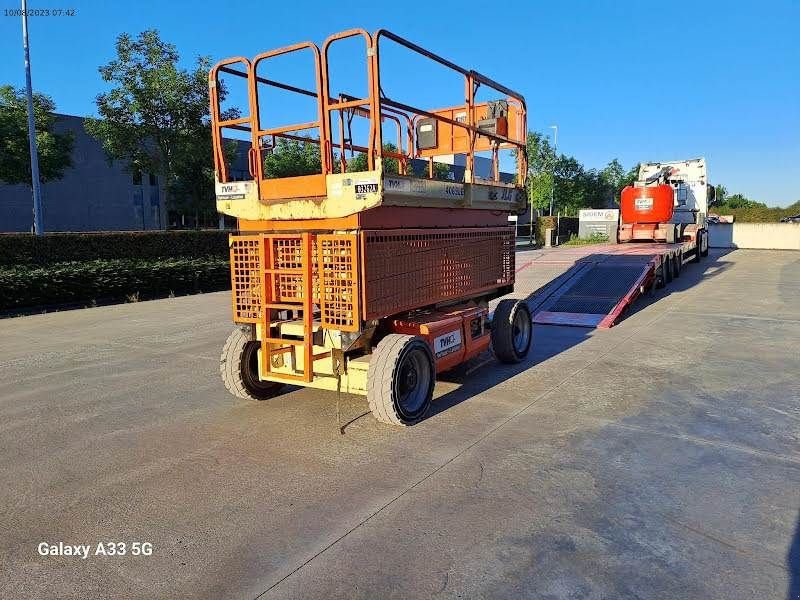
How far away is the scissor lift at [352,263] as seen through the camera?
4945 millimetres

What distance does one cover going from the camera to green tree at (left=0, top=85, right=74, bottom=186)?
74.3 feet

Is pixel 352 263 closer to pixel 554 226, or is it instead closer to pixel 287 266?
pixel 287 266

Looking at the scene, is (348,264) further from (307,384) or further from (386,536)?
(386,536)

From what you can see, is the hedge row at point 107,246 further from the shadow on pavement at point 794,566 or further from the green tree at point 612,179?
the green tree at point 612,179

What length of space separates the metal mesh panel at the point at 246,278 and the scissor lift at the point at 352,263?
0.01 meters

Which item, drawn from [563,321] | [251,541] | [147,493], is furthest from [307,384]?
[563,321]

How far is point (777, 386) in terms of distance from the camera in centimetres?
636

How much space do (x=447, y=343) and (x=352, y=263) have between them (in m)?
1.67

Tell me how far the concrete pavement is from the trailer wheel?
19cm

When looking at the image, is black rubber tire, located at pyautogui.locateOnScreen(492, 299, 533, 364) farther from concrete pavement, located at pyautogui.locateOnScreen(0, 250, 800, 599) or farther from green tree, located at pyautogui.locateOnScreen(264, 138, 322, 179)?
green tree, located at pyautogui.locateOnScreen(264, 138, 322, 179)

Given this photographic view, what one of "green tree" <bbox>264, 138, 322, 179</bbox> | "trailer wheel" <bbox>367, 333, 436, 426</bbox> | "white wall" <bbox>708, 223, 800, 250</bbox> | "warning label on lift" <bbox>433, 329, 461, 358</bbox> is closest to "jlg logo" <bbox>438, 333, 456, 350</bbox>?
"warning label on lift" <bbox>433, 329, 461, 358</bbox>

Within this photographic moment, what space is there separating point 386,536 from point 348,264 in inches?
90.2

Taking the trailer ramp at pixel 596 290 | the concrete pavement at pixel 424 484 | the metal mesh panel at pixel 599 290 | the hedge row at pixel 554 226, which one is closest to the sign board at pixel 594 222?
the hedge row at pixel 554 226

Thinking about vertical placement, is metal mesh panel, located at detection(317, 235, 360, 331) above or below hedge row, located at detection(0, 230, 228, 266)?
below
